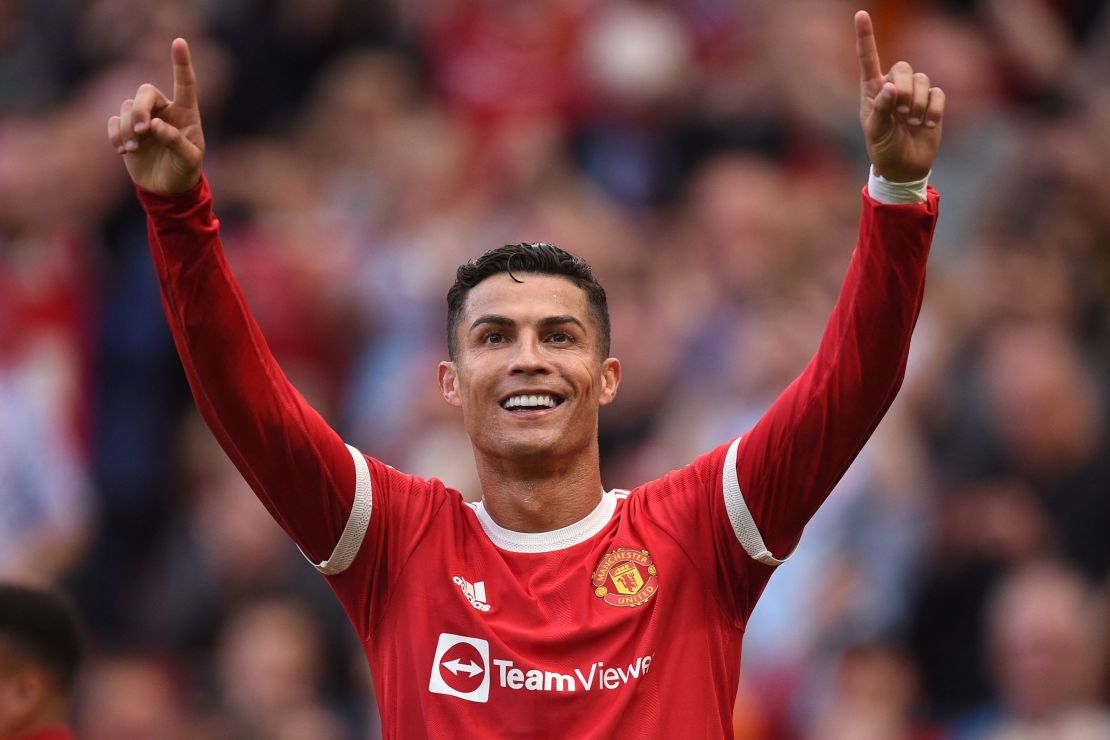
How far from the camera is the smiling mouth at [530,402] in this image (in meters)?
4.41

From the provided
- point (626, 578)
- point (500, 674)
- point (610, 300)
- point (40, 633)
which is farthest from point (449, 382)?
point (610, 300)

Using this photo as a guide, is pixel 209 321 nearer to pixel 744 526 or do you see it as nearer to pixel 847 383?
pixel 744 526

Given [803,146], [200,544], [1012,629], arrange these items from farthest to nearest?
[803,146] < [200,544] < [1012,629]

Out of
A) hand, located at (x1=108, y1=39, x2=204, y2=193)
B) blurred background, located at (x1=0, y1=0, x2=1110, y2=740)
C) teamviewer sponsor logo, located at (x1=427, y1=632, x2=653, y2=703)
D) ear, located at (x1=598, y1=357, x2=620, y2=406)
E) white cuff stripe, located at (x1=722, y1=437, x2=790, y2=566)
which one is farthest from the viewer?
blurred background, located at (x1=0, y1=0, x2=1110, y2=740)

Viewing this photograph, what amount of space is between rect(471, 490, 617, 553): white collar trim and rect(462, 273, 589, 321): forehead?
50 cm

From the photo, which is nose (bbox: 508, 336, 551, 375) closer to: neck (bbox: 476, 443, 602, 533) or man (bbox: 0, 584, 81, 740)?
neck (bbox: 476, 443, 602, 533)

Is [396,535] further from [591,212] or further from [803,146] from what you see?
[803,146]

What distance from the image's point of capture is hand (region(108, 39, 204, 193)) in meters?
3.95

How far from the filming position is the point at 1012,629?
674 centimetres

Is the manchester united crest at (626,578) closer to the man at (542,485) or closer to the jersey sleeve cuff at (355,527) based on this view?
the man at (542,485)

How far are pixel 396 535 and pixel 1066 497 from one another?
3666 millimetres

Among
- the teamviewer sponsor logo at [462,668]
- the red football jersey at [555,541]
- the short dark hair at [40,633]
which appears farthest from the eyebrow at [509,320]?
the short dark hair at [40,633]

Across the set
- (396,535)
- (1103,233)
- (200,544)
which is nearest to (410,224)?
(200,544)

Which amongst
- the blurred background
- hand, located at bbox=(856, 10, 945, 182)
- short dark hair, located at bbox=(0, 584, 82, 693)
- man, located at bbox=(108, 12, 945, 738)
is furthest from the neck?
the blurred background
